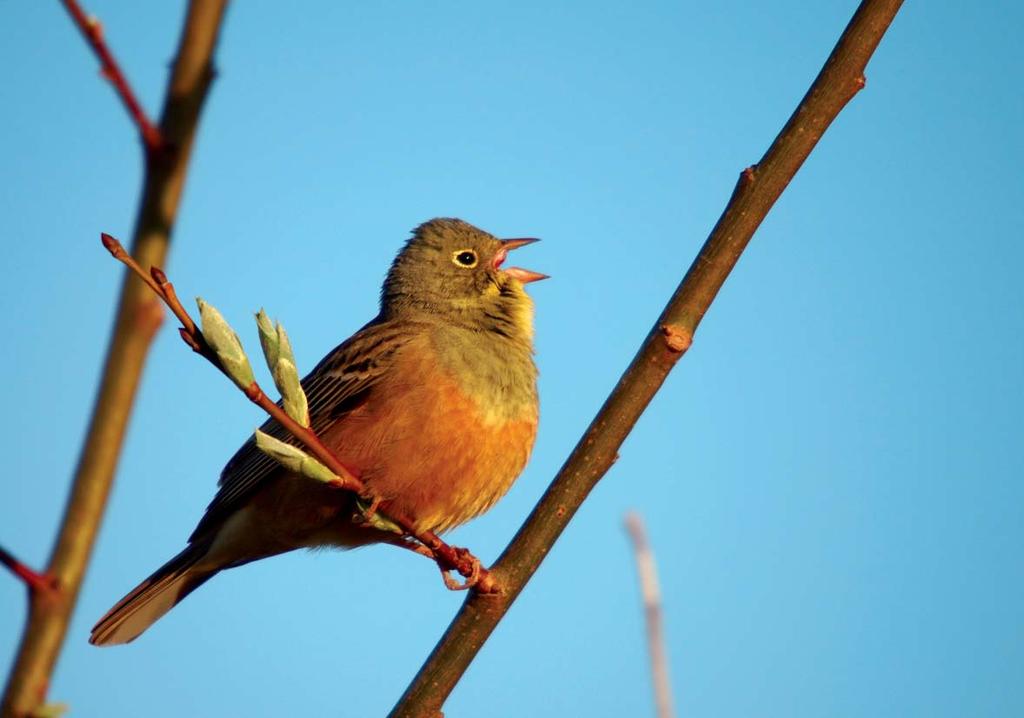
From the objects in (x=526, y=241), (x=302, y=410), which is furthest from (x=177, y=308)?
(x=526, y=241)

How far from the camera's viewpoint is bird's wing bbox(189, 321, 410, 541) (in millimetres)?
7547

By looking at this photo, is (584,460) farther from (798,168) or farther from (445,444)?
(445,444)

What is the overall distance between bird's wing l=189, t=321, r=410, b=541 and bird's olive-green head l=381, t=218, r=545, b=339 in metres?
0.52

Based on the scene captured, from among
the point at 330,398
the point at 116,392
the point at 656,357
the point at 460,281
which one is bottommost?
the point at 116,392

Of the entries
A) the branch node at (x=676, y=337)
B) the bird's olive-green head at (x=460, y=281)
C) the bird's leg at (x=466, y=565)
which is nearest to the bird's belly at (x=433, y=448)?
the bird's olive-green head at (x=460, y=281)

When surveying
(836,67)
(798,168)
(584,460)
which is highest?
(836,67)

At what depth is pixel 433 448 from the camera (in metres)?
6.98

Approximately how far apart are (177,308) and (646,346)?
1689 mm

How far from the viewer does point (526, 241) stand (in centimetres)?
900

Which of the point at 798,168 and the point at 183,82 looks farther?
the point at 798,168

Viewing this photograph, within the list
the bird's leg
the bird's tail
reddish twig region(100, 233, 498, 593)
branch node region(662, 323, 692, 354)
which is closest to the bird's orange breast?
the bird's tail

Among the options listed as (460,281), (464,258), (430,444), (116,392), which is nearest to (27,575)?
(116,392)

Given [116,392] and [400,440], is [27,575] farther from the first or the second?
[400,440]

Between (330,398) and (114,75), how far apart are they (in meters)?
6.19
